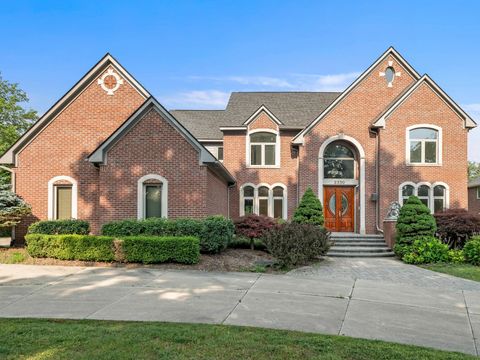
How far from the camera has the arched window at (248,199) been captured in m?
22.4

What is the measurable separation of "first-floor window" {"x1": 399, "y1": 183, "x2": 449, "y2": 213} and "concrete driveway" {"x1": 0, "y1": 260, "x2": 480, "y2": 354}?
32.7 feet

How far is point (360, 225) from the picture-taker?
1995cm

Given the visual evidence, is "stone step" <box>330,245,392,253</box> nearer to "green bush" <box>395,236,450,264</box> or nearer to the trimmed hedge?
"green bush" <box>395,236,450,264</box>

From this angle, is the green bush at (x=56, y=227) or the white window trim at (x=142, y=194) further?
the white window trim at (x=142, y=194)

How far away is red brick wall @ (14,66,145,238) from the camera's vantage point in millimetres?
16750

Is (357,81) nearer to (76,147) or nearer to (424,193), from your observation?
(424,193)

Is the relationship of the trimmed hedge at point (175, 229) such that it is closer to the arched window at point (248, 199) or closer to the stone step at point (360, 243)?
the stone step at point (360, 243)

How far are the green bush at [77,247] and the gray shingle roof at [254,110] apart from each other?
12050 millimetres

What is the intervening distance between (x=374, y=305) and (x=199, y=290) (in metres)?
3.68

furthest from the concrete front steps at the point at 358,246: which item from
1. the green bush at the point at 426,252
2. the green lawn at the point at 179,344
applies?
the green lawn at the point at 179,344

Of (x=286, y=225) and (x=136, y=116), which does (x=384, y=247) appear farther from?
(x=136, y=116)

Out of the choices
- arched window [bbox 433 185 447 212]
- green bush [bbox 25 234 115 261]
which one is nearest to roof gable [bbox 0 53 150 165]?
green bush [bbox 25 234 115 261]

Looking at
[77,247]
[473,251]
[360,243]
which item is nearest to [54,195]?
[77,247]

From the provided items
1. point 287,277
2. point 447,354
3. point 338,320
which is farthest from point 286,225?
point 447,354
